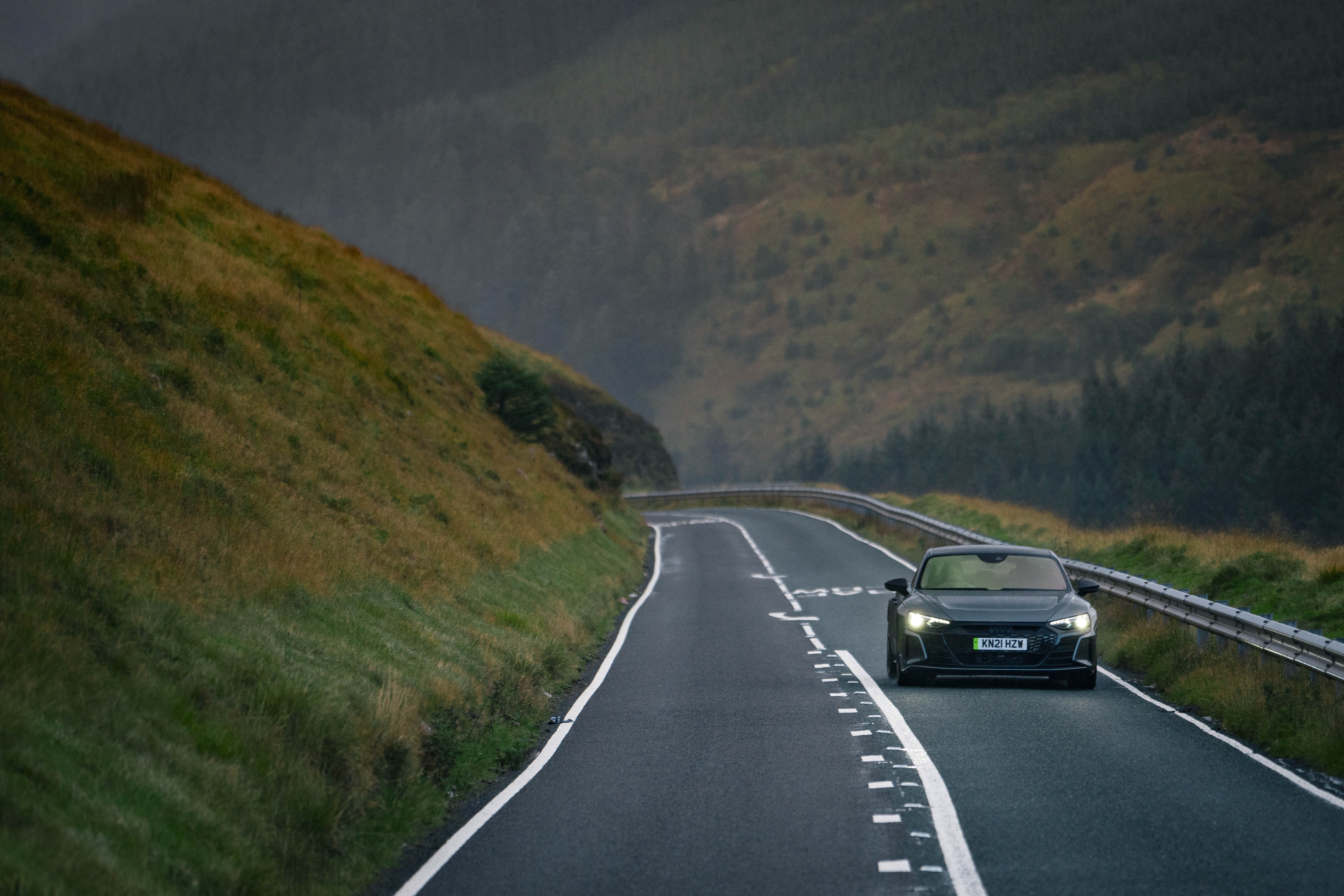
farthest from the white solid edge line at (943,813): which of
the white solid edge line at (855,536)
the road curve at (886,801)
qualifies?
the white solid edge line at (855,536)

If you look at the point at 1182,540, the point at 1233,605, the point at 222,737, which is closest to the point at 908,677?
the point at 1233,605

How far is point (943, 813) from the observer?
24.7 ft

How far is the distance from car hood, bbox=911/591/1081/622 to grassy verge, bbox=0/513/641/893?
4.22m

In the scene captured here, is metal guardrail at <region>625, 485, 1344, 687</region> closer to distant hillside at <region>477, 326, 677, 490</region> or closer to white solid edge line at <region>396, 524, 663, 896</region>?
white solid edge line at <region>396, 524, 663, 896</region>

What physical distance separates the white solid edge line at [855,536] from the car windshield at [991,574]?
44.2 ft

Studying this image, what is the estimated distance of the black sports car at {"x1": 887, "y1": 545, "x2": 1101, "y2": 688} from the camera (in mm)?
12219

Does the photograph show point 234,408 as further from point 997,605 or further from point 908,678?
point 997,605

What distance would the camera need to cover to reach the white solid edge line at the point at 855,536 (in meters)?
30.6

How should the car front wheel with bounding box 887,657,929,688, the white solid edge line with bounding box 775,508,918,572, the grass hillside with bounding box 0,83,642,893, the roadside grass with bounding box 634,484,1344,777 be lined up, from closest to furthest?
the grass hillside with bounding box 0,83,642,893 < the roadside grass with bounding box 634,484,1344,777 < the car front wheel with bounding box 887,657,929,688 < the white solid edge line with bounding box 775,508,918,572

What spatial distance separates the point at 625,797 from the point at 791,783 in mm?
1177

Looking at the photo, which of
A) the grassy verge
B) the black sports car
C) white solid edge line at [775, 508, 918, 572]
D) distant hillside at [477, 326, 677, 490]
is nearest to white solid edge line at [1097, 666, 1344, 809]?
the black sports car

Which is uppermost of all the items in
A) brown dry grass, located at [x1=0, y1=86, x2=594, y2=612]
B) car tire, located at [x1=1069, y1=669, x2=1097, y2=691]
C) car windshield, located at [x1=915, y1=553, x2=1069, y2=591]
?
brown dry grass, located at [x1=0, y1=86, x2=594, y2=612]

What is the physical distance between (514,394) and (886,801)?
2836 centimetres

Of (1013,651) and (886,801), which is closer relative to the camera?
(886,801)
